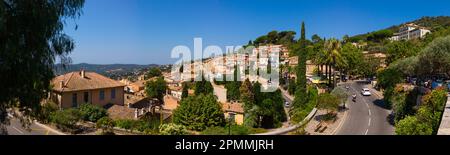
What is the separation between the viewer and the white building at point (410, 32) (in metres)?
113

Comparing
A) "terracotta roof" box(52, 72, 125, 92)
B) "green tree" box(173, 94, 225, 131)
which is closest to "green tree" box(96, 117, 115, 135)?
"green tree" box(173, 94, 225, 131)

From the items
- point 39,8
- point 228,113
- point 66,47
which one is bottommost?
point 228,113

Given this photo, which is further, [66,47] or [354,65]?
[354,65]

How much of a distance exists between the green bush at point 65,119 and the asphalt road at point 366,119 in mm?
17795

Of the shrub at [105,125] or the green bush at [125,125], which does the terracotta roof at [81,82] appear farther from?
the green bush at [125,125]

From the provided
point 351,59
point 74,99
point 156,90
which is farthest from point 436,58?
point 156,90

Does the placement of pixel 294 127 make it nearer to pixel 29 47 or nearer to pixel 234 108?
pixel 234 108

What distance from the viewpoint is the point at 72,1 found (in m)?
7.84

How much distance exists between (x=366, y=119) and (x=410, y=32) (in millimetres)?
110118

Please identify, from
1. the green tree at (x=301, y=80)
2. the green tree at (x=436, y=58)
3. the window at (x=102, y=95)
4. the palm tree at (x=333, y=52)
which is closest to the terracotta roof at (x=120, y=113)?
the window at (x=102, y=95)
